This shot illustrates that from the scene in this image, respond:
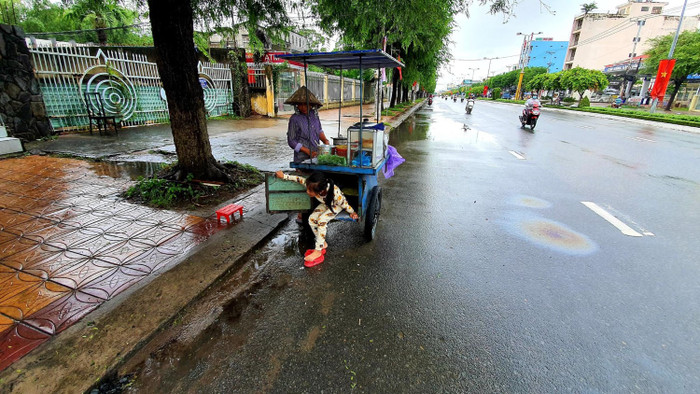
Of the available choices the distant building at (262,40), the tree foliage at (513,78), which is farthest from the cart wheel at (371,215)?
the tree foliage at (513,78)

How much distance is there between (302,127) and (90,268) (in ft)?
9.22

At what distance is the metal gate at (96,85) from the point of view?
Result: 30.1 ft

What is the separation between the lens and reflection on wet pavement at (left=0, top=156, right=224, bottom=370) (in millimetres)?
2482

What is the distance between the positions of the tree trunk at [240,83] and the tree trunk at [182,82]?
11867 mm

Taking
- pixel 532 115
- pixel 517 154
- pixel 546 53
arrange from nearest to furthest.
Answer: pixel 517 154, pixel 532 115, pixel 546 53

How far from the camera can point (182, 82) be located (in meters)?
4.84

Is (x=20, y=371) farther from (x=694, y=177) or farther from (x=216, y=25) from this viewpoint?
(x=694, y=177)

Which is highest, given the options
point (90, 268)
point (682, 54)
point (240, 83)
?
point (682, 54)

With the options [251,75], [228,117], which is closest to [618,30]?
[251,75]

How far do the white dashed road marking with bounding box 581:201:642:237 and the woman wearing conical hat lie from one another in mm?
4570

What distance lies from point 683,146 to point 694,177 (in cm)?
687

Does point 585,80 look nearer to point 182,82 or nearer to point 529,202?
point 529,202

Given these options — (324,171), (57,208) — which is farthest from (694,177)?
(57,208)

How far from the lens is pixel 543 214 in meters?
5.09
